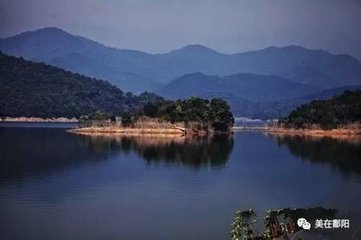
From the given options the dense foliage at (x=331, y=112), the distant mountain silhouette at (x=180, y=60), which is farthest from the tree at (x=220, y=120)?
the distant mountain silhouette at (x=180, y=60)

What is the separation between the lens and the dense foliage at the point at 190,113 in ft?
54.4

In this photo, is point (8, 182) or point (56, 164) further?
point (56, 164)

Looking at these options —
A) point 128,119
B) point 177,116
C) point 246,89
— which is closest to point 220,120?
point 177,116

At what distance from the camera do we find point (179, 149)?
1359 centimetres

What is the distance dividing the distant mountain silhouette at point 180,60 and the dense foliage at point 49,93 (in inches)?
13.5

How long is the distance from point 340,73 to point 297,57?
505mm

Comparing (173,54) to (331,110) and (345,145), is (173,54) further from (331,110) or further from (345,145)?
(331,110)

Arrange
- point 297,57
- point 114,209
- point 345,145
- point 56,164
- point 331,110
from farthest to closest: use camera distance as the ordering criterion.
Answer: point 331,110 < point 345,145 < point 56,164 < point 297,57 < point 114,209

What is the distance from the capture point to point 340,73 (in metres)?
7.01

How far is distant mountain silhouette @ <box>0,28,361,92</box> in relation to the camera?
6734mm

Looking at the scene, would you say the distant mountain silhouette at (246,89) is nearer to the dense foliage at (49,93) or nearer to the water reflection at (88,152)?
the water reflection at (88,152)

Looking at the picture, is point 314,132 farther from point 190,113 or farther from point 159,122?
point 159,122

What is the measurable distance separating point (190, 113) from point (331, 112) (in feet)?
18.6

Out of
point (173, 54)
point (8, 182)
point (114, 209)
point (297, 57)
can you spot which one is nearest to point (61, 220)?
point (114, 209)
